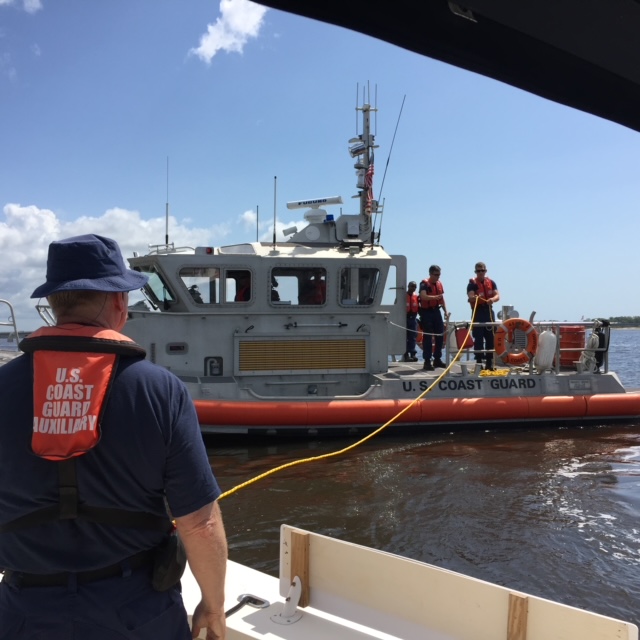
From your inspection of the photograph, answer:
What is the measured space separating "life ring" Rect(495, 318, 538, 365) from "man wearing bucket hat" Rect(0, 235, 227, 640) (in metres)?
8.47

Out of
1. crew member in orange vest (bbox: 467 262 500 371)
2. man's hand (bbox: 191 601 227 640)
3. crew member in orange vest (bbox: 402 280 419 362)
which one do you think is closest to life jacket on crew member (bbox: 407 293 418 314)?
crew member in orange vest (bbox: 402 280 419 362)

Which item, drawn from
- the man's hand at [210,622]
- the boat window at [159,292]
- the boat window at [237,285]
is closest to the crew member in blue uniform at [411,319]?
the boat window at [237,285]

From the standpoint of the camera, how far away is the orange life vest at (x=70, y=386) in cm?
133

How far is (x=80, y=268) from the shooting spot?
1.46 m

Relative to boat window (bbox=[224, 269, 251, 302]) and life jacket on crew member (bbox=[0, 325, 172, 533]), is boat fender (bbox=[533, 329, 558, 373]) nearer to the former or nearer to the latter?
boat window (bbox=[224, 269, 251, 302])

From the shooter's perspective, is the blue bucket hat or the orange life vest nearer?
the orange life vest

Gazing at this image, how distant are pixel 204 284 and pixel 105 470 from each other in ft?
24.2

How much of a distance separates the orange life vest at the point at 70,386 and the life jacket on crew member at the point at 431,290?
28.9 feet

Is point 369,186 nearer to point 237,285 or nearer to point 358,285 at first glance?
point 358,285

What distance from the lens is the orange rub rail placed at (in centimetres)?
814

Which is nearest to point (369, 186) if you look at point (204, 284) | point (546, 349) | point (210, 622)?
point (204, 284)

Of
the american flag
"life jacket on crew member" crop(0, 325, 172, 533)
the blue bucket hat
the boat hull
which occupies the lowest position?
the boat hull

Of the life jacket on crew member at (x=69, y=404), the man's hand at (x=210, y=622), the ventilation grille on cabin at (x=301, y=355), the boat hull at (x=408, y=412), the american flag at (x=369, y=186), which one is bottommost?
the boat hull at (x=408, y=412)

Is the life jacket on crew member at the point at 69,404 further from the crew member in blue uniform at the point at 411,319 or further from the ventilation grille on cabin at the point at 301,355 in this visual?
the crew member in blue uniform at the point at 411,319
